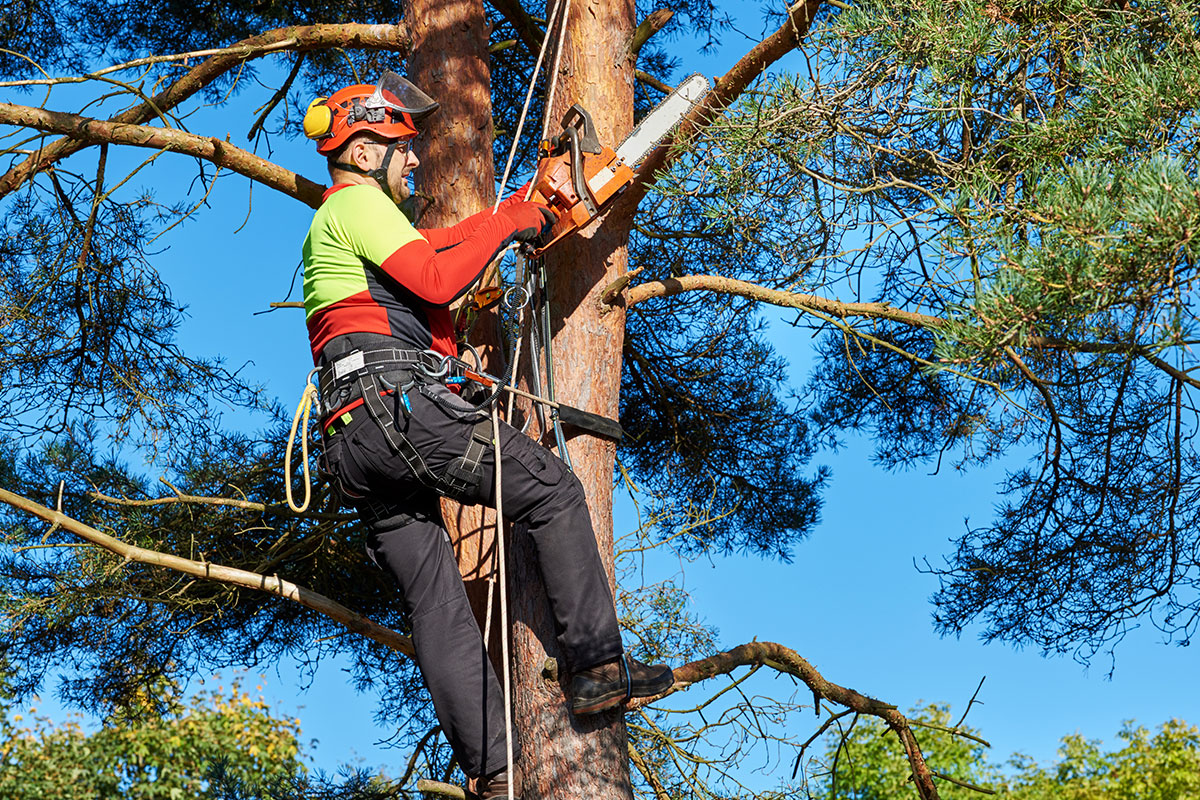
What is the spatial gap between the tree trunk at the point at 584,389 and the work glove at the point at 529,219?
1.53 feet

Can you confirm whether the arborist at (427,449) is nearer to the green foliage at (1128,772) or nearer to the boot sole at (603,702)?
the boot sole at (603,702)

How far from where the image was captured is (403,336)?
3.23 m

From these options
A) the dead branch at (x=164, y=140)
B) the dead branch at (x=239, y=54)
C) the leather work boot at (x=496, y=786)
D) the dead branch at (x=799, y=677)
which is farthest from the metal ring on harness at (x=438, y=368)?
the dead branch at (x=239, y=54)

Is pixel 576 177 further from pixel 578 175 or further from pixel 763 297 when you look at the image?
pixel 763 297

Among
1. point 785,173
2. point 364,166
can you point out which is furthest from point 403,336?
point 785,173

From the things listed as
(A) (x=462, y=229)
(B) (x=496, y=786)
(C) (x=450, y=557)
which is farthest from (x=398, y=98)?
(B) (x=496, y=786)

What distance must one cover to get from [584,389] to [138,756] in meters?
9.12

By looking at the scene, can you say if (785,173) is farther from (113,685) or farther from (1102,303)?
(113,685)

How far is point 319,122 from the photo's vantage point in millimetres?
3334

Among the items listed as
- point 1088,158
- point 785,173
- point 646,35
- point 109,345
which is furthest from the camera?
point 109,345

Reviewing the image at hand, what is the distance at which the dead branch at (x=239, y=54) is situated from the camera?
4641 millimetres

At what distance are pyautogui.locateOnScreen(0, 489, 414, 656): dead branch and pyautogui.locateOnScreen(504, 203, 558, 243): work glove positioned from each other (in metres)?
1.49

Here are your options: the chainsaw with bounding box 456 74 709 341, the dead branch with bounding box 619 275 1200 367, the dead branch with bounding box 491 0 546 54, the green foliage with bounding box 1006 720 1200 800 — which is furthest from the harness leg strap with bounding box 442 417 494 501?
the green foliage with bounding box 1006 720 1200 800

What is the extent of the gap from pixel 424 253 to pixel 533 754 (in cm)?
151
